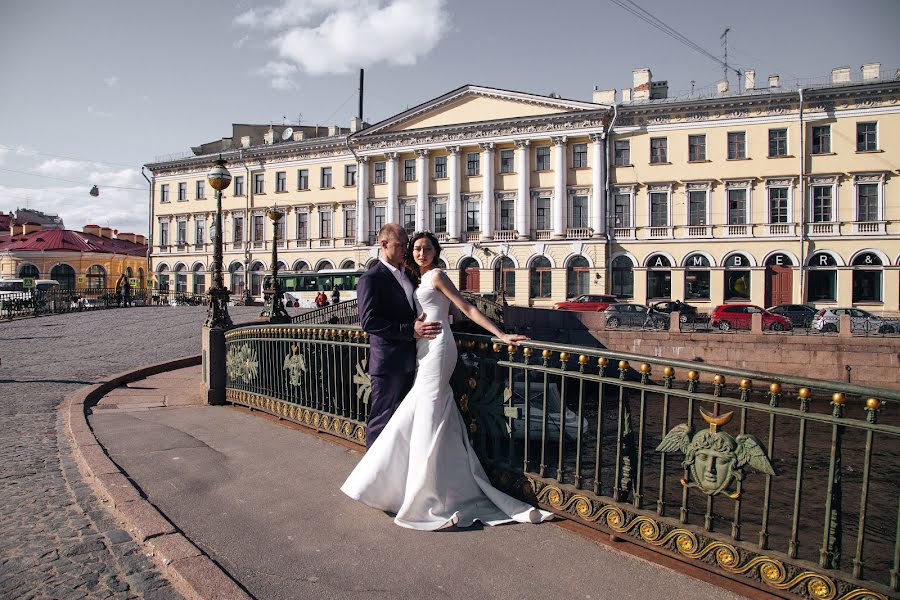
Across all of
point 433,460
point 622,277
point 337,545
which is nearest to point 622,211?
point 622,277

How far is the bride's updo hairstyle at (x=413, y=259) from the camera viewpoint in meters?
4.34

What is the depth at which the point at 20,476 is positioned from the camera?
5.09 meters

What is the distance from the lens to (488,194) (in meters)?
45.0

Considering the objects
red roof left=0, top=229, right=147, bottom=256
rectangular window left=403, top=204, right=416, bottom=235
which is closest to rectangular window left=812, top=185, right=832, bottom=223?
rectangular window left=403, top=204, right=416, bottom=235

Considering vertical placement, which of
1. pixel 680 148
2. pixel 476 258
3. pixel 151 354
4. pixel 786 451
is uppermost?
pixel 680 148

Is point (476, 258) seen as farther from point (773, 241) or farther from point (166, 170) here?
point (166, 170)

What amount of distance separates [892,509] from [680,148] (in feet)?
111

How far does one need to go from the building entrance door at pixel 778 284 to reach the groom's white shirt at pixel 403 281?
38.0 meters

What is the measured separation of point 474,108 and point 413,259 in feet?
142

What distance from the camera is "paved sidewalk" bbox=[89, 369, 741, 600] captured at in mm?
3123

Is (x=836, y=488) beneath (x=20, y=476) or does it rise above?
above

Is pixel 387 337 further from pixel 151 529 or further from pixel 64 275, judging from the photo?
pixel 64 275

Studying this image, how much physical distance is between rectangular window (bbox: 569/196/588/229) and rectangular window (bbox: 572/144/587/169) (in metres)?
2.17

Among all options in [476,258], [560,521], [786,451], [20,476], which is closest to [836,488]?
[560,521]
